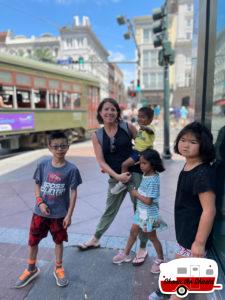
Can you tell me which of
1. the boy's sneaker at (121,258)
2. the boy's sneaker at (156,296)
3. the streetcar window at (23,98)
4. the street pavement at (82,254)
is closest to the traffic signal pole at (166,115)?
the street pavement at (82,254)

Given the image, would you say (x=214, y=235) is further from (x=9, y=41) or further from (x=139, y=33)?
(x=9, y=41)

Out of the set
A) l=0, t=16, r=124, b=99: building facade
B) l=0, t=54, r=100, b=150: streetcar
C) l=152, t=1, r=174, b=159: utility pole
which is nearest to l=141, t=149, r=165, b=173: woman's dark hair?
l=152, t=1, r=174, b=159: utility pole

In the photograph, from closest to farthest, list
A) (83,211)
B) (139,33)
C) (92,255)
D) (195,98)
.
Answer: (195,98)
(92,255)
(83,211)
(139,33)

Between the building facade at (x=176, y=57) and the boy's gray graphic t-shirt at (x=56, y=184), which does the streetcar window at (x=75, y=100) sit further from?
the building facade at (x=176, y=57)

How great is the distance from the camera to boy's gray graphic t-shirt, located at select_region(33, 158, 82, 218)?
255 centimetres

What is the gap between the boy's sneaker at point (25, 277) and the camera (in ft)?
8.64

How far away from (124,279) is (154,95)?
5158cm

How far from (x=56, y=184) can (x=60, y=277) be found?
0.91 meters

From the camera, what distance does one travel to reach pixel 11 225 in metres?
4.06

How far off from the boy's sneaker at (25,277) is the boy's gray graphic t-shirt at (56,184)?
0.63m

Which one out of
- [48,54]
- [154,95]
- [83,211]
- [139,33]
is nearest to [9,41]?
[48,54]

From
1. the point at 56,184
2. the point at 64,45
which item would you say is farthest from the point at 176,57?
the point at 56,184

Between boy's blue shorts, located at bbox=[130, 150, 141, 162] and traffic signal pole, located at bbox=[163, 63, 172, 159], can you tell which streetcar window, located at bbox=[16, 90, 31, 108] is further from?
boy's blue shorts, located at bbox=[130, 150, 141, 162]

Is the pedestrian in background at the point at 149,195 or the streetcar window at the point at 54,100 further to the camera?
the streetcar window at the point at 54,100
